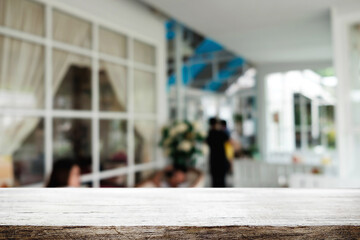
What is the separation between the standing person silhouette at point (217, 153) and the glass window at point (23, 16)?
8.66 feet

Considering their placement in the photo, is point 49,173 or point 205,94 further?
point 205,94

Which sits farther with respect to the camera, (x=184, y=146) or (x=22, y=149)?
(x=184, y=146)

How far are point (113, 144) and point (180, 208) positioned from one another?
3.29m

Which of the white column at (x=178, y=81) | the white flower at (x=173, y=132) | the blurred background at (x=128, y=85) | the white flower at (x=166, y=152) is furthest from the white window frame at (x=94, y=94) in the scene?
the white column at (x=178, y=81)

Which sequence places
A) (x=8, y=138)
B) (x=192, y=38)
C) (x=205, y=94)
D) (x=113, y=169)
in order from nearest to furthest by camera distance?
1. (x=8, y=138)
2. (x=113, y=169)
3. (x=192, y=38)
4. (x=205, y=94)


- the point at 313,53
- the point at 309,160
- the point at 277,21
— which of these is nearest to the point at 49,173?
the point at 277,21

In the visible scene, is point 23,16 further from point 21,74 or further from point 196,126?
point 196,126

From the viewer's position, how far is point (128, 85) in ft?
12.4

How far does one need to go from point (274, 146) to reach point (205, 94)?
132 inches

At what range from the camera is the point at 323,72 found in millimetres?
6461

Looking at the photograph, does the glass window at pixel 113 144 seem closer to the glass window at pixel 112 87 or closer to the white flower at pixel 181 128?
the glass window at pixel 112 87

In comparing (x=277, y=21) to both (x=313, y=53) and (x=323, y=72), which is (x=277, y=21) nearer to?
(x=313, y=53)

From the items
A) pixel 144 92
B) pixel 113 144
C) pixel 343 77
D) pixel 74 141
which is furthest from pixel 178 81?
pixel 343 77

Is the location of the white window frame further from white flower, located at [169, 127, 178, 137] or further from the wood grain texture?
the wood grain texture
